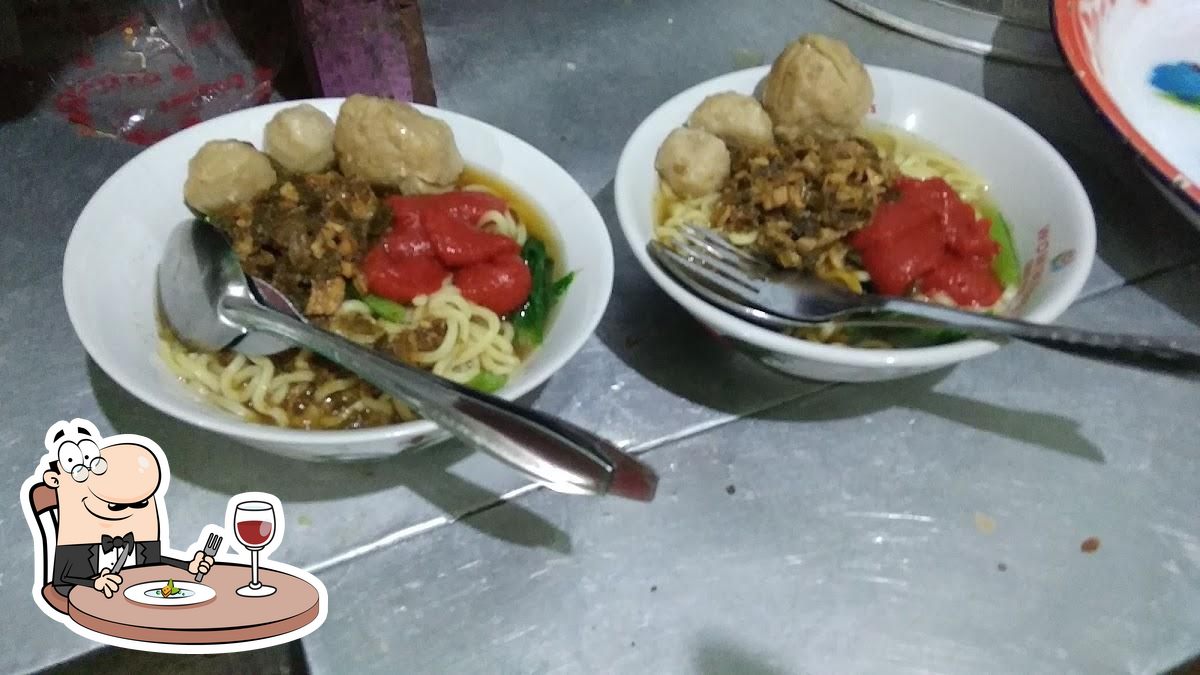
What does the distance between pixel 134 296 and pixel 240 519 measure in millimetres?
310

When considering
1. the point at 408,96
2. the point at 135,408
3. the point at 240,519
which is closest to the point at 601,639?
the point at 240,519

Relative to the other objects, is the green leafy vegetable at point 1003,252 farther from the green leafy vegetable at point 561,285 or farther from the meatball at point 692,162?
the green leafy vegetable at point 561,285

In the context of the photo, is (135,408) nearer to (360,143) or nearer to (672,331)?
(360,143)

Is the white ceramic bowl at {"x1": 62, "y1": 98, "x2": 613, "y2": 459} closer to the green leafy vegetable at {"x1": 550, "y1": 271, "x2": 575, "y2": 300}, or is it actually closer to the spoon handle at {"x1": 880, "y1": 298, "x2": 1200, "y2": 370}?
the green leafy vegetable at {"x1": 550, "y1": 271, "x2": 575, "y2": 300}

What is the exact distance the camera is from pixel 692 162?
4.20ft

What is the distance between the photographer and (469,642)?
40.3 inches

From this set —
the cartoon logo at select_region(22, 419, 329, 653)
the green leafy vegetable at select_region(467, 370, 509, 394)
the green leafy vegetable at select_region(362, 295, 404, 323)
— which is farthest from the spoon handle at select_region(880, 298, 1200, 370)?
the cartoon logo at select_region(22, 419, 329, 653)

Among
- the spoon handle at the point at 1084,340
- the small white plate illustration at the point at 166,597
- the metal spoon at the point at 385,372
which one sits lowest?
the small white plate illustration at the point at 166,597

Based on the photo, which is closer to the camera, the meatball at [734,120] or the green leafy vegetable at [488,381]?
the green leafy vegetable at [488,381]

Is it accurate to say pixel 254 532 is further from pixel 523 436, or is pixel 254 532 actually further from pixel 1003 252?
pixel 1003 252

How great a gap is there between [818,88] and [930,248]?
11.4 inches

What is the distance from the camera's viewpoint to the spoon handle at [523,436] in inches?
33.8

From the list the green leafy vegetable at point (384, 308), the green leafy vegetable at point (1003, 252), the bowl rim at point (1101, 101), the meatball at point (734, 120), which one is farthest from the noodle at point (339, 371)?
the bowl rim at point (1101, 101)

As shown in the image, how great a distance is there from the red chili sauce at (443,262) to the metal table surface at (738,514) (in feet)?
0.55
